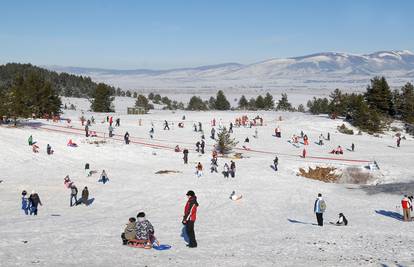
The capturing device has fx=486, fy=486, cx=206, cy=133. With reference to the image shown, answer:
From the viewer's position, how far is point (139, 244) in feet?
47.0

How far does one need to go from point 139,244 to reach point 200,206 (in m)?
10.7

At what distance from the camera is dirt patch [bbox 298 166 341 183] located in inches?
1512

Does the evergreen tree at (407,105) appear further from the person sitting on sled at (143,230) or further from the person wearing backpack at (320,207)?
the person sitting on sled at (143,230)

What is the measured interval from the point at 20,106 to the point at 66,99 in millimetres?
66404

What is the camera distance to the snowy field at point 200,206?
536 inches

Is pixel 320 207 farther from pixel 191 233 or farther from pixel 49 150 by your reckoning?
pixel 49 150

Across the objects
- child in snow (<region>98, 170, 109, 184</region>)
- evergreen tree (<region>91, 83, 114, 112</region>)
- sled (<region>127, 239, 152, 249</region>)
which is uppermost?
evergreen tree (<region>91, 83, 114, 112</region>)

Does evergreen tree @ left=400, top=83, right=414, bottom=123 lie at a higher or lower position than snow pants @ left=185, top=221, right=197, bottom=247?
higher

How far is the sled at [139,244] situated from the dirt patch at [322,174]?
25.6m

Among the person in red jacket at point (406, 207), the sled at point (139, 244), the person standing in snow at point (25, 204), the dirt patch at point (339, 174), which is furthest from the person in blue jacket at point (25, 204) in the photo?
the dirt patch at point (339, 174)

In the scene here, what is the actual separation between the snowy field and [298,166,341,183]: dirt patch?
75 centimetres

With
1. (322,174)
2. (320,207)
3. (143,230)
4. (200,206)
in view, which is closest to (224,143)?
(322,174)

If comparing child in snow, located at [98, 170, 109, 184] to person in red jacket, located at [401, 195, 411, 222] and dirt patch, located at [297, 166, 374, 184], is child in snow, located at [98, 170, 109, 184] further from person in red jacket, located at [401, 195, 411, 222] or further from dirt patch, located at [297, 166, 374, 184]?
person in red jacket, located at [401, 195, 411, 222]

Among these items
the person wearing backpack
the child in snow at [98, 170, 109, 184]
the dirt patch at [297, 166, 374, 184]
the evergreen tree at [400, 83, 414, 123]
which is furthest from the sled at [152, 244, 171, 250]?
the evergreen tree at [400, 83, 414, 123]
